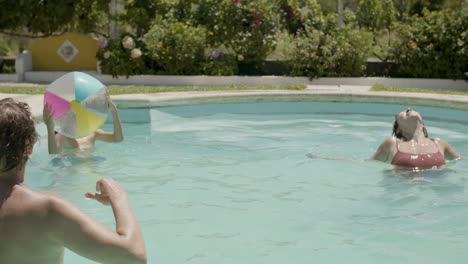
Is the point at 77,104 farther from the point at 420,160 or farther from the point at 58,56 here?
the point at 58,56

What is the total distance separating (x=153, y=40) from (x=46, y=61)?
11.7 feet

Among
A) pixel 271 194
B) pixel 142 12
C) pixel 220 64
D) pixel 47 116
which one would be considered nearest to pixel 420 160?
pixel 271 194

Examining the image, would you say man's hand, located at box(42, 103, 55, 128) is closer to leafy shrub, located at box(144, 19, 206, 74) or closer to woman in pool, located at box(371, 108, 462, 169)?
woman in pool, located at box(371, 108, 462, 169)

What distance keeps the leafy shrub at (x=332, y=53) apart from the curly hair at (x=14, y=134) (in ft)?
43.8

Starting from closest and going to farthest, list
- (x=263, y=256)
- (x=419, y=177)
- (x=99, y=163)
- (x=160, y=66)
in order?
(x=263, y=256) → (x=419, y=177) → (x=99, y=163) → (x=160, y=66)

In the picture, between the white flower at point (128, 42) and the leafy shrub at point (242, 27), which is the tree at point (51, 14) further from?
the leafy shrub at point (242, 27)

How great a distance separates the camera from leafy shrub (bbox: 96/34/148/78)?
613 inches

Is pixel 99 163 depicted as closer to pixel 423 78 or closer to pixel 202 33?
pixel 202 33

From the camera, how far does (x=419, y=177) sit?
620 cm

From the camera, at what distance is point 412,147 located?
6.31 m

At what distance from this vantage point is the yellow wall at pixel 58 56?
674 inches

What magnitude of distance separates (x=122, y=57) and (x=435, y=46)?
734cm

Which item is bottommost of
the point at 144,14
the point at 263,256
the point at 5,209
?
the point at 263,256

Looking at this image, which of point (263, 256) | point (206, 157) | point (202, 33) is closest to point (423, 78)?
point (202, 33)
